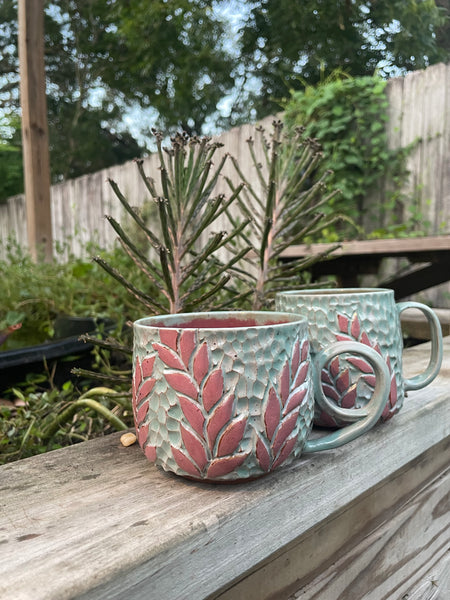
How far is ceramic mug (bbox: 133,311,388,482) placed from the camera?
402mm

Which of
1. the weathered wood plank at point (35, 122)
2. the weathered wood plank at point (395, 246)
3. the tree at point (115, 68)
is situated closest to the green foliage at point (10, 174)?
the tree at point (115, 68)

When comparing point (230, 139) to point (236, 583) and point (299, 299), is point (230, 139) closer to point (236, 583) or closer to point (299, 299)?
point (299, 299)

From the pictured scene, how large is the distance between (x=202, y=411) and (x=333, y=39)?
4110mm

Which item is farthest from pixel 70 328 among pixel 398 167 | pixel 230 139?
pixel 230 139

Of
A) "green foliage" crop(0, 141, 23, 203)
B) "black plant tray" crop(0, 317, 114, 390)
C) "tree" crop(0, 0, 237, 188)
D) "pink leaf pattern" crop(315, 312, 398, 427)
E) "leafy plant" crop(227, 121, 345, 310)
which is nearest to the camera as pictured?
"pink leaf pattern" crop(315, 312, 398, 427)

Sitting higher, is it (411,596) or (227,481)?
(227,481)

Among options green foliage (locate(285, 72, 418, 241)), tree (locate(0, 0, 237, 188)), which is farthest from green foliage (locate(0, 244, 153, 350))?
tree (locate(0, 0, 237, 188))

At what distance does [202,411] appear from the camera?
40 cm

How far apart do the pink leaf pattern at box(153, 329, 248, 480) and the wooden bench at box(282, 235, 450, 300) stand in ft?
2.60

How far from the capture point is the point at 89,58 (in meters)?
9.32

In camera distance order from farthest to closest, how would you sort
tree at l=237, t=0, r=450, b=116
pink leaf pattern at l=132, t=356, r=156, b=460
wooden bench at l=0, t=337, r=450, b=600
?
tree at l=237, t=0, r=450, b=116 < pink leaf pattern at l=132, t=356, r=156, b=460 < wooden bench at l=0, t=337, r=450, b=600

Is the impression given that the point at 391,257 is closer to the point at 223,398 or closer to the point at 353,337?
the point at 353,337

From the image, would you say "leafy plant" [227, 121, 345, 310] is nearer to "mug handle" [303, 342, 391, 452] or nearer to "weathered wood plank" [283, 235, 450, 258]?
"mug handle" [303, 342, 391, 452]

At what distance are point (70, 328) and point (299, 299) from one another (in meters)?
0.83
